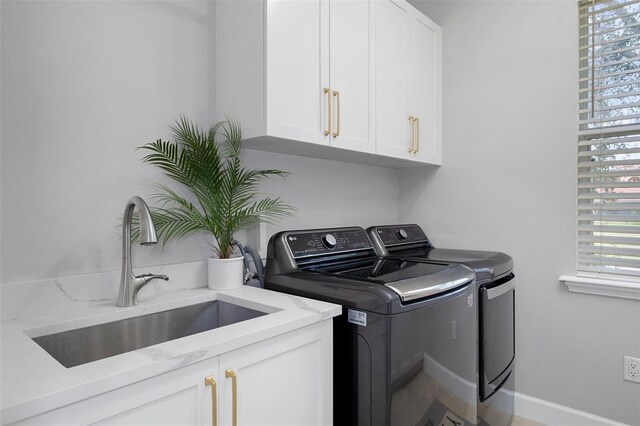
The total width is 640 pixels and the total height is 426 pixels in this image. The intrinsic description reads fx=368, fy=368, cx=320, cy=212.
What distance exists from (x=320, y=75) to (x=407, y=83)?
0.74 metres

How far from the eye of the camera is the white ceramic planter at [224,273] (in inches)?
56.9

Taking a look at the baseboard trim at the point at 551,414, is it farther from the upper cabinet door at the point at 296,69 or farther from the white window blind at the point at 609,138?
the upper cabinet door at the point at 296,69

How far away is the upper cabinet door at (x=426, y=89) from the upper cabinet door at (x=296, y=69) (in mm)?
779

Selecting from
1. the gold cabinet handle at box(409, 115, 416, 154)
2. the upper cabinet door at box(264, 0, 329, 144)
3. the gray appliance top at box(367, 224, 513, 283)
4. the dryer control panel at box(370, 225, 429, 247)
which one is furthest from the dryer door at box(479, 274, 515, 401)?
the upper cabinet door at box(264, 0, 329, 144)

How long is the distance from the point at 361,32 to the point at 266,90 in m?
0.69

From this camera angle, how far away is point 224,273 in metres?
1.45

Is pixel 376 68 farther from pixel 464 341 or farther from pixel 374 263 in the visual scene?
pixel 464 341

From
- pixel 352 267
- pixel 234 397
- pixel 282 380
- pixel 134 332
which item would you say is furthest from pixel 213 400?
pixel 352 267

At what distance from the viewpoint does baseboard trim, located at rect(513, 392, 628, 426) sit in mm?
1888

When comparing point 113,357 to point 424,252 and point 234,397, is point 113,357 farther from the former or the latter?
point 424,252

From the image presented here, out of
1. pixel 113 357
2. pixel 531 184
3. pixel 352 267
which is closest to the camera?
pixel 113 357

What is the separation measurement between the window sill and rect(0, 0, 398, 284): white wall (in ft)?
6.10

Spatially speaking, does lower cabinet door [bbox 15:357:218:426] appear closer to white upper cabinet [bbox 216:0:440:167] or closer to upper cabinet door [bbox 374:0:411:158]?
white upper cabinet [bbox 216:0:440:167]

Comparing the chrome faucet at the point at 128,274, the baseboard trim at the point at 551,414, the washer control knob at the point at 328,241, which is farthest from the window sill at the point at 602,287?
the chrome faucet at the point at 128,274
